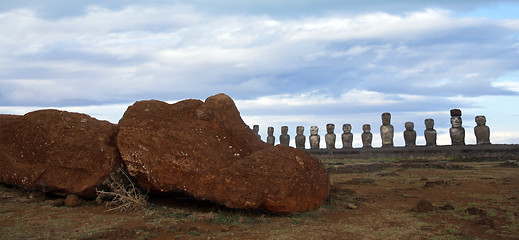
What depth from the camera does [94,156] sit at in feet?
23.6

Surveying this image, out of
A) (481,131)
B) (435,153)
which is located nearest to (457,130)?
(481,131)

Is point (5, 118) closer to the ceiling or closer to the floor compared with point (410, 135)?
closer to the ceiling

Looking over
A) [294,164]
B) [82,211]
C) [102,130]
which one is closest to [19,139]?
[102,130]

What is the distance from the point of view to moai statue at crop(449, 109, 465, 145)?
21641mm

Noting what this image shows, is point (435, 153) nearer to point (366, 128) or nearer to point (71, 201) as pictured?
point (366, 128)

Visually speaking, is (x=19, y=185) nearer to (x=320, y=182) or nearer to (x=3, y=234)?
(x=3, y=234)

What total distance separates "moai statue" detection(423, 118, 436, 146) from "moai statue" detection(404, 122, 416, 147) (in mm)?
589

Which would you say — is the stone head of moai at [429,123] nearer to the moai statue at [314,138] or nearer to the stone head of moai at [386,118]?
the stone head of moai at [386,118]

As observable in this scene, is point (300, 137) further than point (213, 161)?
Yes

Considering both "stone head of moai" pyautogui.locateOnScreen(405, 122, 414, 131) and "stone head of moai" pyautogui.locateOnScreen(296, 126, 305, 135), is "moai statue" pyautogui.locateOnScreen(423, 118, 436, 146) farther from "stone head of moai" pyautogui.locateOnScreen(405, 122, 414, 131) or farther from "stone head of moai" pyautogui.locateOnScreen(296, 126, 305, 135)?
"stone head of moai" pyautogui.locateOnScreen(296, 126, 305, 135)

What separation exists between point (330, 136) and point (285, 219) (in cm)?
2052

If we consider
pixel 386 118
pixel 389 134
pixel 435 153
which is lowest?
pixel 435 153

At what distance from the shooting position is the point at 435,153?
69.8 feet

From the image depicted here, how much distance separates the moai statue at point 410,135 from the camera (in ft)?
76.5
